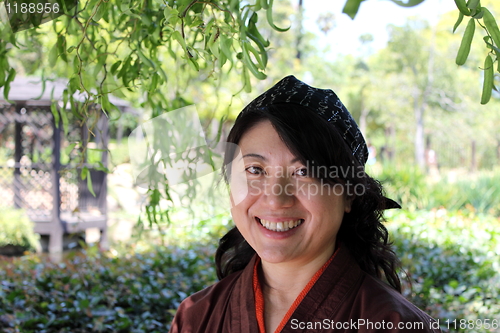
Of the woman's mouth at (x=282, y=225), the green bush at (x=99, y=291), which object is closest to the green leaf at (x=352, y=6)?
the woman's mouth at (x=282, y=225)

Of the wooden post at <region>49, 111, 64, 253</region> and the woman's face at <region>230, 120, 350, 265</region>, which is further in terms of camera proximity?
the wooden post at <region>49, 111, 64, 253</region>

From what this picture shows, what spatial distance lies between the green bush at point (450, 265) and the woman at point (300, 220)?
589 mm

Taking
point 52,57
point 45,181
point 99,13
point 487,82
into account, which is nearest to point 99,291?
point 52,57

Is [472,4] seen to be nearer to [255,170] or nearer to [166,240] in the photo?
[255,170]

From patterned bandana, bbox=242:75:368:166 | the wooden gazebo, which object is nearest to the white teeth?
patterned bandana, bbox=242:75:368:166

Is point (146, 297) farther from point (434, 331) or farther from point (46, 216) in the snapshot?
point (46, 216)

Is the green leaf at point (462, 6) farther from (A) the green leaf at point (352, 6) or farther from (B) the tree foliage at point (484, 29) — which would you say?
(A) the green leaf at point (352, 6)

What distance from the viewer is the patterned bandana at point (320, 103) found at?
3.61 feet

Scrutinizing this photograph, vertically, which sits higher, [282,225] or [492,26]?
[492,26]

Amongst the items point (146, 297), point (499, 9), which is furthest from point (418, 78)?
point (146, 297)

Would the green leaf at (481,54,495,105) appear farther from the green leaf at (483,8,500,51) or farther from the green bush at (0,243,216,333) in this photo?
the green bush at (0,243,216,333)

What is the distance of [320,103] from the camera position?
111cm

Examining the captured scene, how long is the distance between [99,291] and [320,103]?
1.87 m

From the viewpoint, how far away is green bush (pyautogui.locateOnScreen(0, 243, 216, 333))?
2.15 metres
